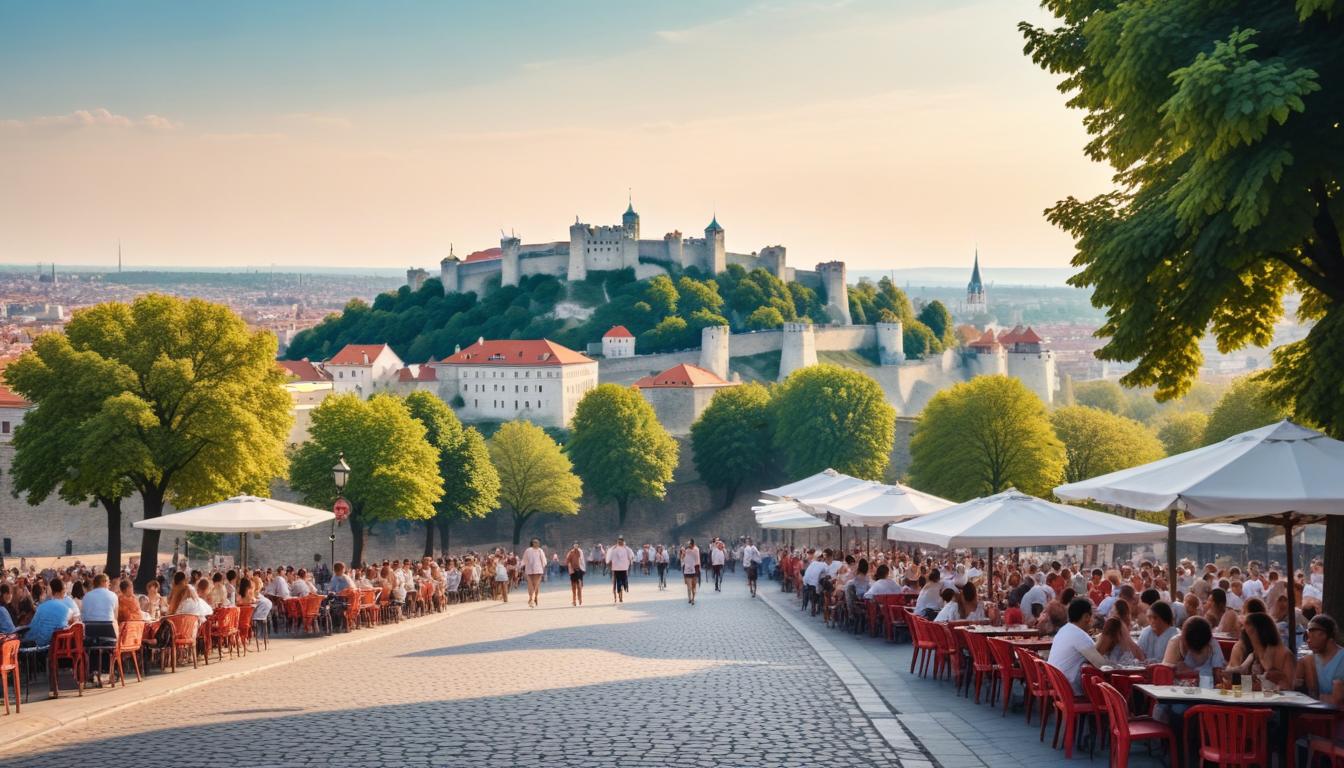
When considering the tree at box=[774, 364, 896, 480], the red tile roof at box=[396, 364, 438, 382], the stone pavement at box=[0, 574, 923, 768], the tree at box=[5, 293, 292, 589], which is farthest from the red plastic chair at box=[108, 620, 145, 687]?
the red tile roof at box=[396, 364, 438, 382]

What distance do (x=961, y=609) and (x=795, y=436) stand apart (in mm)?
69704

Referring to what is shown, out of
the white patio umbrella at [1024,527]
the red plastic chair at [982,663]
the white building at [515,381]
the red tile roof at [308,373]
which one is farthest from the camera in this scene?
the red tile roof at [308,373]

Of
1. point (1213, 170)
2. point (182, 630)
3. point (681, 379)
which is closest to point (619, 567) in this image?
point (182, 630)

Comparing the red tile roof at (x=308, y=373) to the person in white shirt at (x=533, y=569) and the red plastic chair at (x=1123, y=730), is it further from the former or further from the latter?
the red plastic chair at (x=1123, y=730)

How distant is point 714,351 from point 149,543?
8768cm

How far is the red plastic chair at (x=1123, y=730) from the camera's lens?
29.8 feet

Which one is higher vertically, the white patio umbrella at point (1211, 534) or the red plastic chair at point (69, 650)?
the white patio umbrella at point (1211, 534)

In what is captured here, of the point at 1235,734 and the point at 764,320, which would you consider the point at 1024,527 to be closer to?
the point at 1235,734

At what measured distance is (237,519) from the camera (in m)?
19.8

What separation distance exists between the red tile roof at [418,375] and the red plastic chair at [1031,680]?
103312mm

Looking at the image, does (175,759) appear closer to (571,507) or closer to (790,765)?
(790,765)

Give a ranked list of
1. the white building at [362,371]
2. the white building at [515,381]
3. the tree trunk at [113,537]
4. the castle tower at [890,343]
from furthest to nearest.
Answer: the castle tower at [890,343] → the white building at [362,371] → the white building at [515,381] → the tree trunk at [113,537]

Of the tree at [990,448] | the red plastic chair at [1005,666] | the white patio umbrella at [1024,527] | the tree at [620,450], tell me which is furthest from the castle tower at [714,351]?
the red plastic chair at [1005,666]

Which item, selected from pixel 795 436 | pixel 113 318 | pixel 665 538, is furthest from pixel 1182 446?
pixel 113 318
